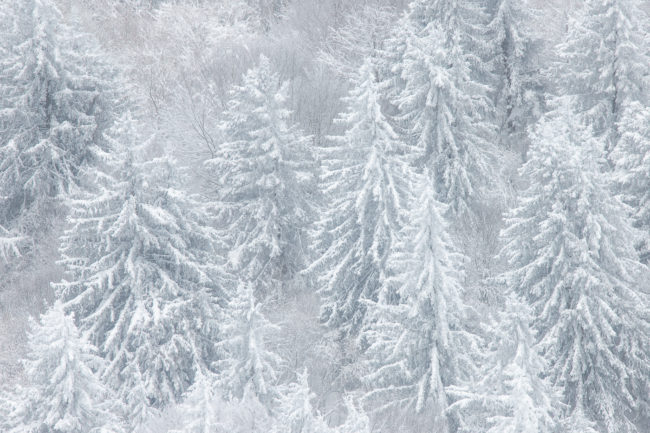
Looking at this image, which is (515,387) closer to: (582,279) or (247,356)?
(247,356)

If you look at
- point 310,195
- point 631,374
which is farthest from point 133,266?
point 631,374

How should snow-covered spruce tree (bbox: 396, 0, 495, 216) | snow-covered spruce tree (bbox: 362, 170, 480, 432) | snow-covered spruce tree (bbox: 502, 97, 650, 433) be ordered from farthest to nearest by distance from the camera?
snow-covered spruce tree (bbox: 396, 0, 495, 216) < snow-covered spruce tree (bbox: 502, 97, 650, 433) < snow-covered spruce tree (bbox: 362, 170, 480, 432)

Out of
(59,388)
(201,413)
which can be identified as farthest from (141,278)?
(201,413)

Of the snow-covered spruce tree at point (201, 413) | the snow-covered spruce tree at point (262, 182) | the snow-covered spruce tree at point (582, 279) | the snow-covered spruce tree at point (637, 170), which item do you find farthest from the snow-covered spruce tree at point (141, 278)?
the snow-covered spruce tree at point (637, 170)

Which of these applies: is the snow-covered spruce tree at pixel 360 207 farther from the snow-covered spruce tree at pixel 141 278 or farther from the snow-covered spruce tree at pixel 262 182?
the snow-covered spruce tree at pixel 141 278

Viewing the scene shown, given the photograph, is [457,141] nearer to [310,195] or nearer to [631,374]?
[310,195]

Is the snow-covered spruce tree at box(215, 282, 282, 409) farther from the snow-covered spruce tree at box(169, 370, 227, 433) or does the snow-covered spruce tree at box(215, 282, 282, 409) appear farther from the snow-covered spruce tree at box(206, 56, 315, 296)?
the snow-covered spruce tree at box(206, 56, 315, 296)

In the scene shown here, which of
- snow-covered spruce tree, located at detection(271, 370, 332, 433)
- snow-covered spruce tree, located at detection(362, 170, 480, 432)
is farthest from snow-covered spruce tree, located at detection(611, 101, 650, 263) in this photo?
snow-covered spruce tree, located at detection(271, 370, 332, 433)
